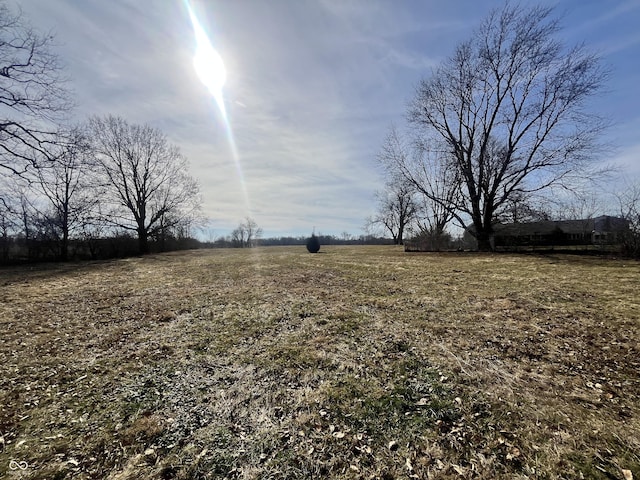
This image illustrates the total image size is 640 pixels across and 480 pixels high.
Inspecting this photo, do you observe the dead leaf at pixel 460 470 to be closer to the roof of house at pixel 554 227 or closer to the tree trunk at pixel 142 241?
the roof of house at pixel 554 227

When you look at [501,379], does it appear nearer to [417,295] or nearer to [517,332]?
[517,332]

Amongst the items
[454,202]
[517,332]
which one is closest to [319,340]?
[517,332]

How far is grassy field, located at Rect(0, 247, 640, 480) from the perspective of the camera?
2.32 metres

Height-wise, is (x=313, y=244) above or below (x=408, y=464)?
above

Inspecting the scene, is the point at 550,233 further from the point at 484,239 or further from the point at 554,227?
the point at 484,239

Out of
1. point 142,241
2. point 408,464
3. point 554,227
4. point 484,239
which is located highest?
point 554,227

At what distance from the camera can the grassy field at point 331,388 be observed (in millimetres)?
2316

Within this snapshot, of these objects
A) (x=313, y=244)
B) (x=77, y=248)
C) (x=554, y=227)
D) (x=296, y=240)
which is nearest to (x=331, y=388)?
(x=313, y=244)

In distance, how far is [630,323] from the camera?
461cm

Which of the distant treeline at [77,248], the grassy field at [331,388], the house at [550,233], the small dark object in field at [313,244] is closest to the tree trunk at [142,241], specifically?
the distant treeline at [77,248]

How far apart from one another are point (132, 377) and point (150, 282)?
25.9 feet

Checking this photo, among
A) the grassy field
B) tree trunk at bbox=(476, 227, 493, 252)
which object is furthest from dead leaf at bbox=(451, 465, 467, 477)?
tree trunk at bbox=(476, 227, 493, 252)

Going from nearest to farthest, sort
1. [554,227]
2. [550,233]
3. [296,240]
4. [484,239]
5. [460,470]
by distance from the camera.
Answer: [460,470], [484,239], [550,233], [554,227], [296,240]

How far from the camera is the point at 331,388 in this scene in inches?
133
